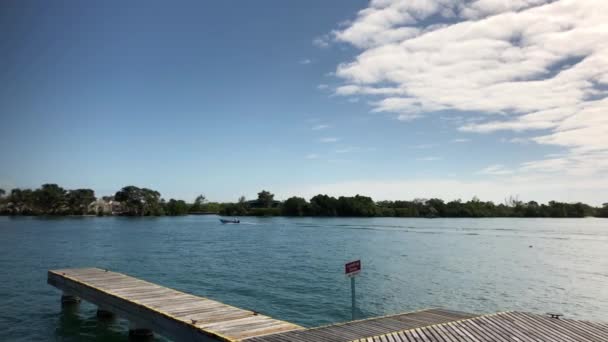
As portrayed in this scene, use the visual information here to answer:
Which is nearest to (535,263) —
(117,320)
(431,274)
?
(431,274)

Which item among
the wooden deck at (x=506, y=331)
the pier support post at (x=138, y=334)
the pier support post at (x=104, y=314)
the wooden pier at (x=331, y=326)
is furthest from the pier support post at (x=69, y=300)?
the wooden deck at (x=506, y=331)

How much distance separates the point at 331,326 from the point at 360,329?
958 mm

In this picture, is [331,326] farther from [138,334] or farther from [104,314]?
[104,314]

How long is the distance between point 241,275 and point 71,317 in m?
15.6

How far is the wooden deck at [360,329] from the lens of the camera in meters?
11.0

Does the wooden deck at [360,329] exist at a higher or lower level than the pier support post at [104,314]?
higher

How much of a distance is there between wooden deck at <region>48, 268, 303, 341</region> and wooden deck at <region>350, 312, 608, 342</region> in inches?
151

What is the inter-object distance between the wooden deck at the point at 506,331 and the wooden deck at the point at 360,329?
2.50 feet

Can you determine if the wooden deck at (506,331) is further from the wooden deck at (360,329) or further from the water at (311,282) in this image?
the water at (311,282)

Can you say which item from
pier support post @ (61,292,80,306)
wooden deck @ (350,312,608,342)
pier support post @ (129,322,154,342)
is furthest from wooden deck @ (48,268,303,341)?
wooden deck @ (350,312,608,342)

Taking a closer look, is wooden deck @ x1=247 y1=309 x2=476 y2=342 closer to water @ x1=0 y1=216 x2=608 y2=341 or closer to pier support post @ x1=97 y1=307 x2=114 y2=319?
water @ x1=0 y1=216 x2=608 y2=341

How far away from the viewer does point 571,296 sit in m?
29.8

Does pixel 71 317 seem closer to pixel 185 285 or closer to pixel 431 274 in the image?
pixel 185 285

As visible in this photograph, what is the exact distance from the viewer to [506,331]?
431 inches
